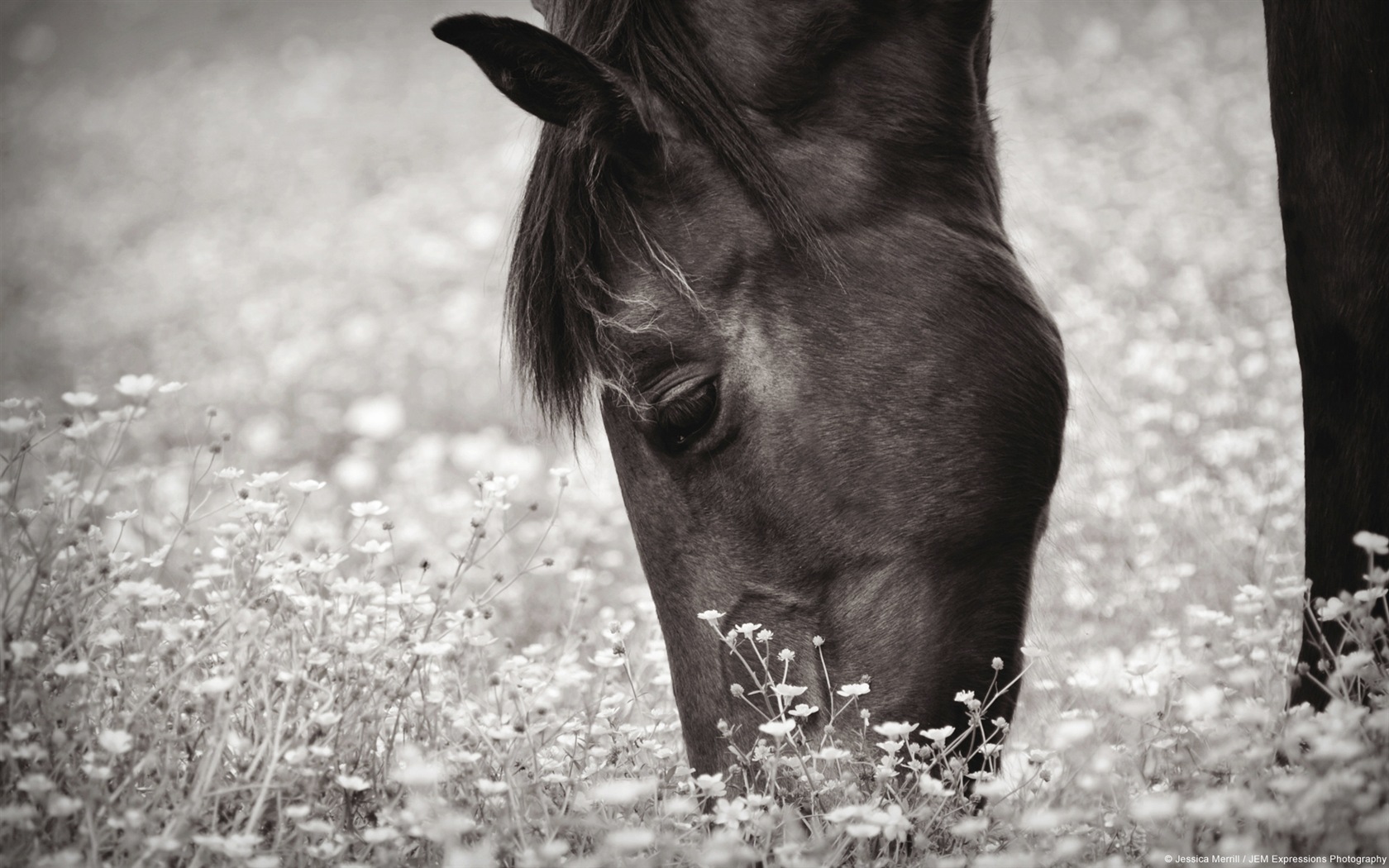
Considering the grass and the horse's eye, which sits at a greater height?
the horse's eye

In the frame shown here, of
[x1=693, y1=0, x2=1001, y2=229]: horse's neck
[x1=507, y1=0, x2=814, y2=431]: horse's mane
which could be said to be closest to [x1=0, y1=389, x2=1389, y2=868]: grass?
[x1=507, y1=0, x2=814, y2=431]: horse's mane

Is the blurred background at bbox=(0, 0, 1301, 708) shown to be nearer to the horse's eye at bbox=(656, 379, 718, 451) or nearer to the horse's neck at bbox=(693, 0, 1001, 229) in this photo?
the horse's eye at bbox=(656, 379, 718, 451)

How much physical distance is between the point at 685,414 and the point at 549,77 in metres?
0.78

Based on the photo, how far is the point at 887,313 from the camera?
249cm

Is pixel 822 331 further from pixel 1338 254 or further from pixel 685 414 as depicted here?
pixel 1338 254

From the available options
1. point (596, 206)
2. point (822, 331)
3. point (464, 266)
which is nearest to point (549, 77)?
point (596, 206)

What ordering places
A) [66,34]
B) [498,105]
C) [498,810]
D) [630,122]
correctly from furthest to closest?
[66,34]
[498,105]
[630,122]
[498,810]

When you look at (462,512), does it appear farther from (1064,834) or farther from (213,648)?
(1064,834)

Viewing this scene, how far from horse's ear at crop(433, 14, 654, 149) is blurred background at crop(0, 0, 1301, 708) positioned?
46cm

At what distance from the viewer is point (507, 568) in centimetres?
493

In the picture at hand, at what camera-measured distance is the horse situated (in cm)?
235

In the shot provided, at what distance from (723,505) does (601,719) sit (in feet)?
2.03

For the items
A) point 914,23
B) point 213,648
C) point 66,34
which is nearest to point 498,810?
point 213,648

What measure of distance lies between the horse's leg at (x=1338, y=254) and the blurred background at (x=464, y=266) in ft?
2.17
